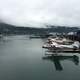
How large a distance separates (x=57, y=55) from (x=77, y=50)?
115 inches

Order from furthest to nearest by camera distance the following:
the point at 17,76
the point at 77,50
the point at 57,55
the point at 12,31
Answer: the point at 12,31 → the point at 57,55 → the point at 77,50 → the point at 17,76

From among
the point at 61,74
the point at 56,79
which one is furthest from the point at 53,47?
the point at 56,79

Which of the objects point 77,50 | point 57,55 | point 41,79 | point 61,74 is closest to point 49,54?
point 57,55

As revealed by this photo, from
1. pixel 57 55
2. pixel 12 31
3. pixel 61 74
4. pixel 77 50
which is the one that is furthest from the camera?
pixel 12 31

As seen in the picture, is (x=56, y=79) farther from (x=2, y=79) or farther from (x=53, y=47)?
(x=53, y=47)

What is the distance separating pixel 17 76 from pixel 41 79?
1801mm

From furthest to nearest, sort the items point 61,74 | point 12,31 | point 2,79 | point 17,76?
1. point 12,31
2. point 61,74
3. point 17,76
4. point 2,79

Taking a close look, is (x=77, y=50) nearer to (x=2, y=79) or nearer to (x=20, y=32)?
(x=2, y=79)

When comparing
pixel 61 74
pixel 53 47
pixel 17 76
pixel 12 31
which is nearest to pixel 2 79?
pixel 17 76

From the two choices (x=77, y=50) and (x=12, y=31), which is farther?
(x=12, y=31)

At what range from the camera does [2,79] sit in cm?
1030

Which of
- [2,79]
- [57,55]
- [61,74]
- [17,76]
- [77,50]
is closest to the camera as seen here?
[2,79]

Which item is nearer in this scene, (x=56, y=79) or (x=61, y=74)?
(x=56, y=79)

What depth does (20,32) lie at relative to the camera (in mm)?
132375
